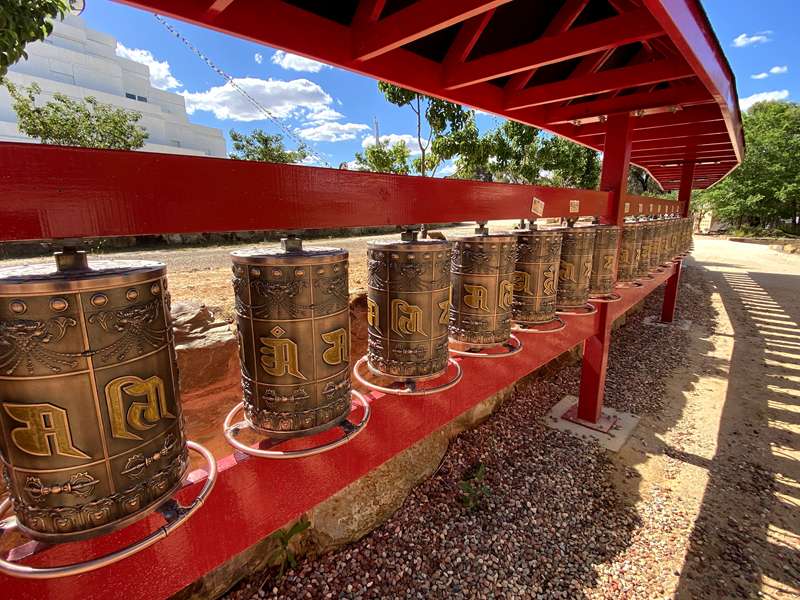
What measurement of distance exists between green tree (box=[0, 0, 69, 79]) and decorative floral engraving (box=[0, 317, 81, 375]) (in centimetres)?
408

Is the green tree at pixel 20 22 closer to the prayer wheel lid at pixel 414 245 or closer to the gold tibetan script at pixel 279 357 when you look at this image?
the prayer wheel lid at pixel 414 245

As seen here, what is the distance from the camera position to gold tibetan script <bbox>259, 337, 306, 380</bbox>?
1215 millimetres

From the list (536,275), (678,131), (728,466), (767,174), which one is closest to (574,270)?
(536,275)

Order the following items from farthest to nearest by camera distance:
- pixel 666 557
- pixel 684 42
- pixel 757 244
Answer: pixel 757 244 → pixel 666 557 → pixel 684 42

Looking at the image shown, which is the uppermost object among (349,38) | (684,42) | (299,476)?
(349,38)

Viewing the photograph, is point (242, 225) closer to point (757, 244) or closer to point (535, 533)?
point (535, 533)

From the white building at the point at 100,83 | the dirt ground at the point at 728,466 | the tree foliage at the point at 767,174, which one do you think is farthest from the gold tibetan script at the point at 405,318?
the tree foliage at the point at 767,174

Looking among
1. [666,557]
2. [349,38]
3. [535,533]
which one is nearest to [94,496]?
[349,38]

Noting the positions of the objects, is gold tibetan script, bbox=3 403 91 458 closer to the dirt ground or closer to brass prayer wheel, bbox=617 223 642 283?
the dirt ground

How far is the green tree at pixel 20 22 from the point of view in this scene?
10.6 ft

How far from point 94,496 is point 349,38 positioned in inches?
102

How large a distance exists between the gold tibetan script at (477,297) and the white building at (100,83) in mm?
27183

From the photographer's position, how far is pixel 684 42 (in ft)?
6.51

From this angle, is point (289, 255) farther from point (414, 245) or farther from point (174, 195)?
point (414, 245)
